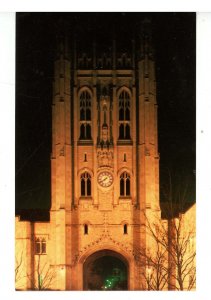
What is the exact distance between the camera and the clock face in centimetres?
723

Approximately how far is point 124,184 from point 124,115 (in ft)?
1.63

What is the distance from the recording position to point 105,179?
7.24 metres

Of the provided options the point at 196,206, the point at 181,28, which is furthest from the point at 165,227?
the point at 181,28

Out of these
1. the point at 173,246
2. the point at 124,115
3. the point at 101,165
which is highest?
the point at 124,115

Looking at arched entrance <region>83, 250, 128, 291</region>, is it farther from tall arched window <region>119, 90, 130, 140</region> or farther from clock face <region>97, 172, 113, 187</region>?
tall arched window <region>119, 90, 130, 140</region>

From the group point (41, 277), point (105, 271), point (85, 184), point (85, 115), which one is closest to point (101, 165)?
point (85, 184)

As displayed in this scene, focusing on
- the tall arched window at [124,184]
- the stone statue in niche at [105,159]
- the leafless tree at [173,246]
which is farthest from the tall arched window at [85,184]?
the leafless tree at [173,246]

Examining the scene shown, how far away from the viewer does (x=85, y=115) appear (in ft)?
23.8

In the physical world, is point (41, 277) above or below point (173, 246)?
below

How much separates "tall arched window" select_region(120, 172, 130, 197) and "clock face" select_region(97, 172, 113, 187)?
0.08 meters

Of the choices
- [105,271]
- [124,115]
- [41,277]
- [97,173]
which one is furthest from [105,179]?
[41,277]

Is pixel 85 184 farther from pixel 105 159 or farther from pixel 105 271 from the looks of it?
pixel 105 271

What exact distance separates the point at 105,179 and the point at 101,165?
105 mm

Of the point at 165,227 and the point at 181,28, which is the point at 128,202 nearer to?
the point at 165,227
